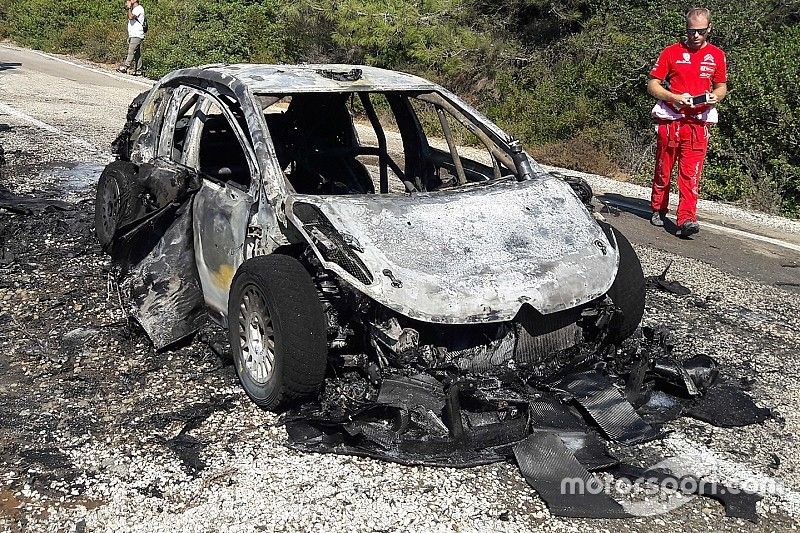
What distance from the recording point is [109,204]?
19.2 ft

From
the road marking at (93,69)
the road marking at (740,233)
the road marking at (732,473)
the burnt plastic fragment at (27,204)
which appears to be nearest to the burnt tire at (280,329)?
the road marking at (732,473)

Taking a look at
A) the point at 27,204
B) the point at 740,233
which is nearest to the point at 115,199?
the point at 27,204

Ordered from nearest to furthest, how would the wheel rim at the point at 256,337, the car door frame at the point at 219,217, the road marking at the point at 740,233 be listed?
1. the wheel rim at the point at 256,337
2. the car door frame at the point at 219,217
3. the road marking at the point at 740,233

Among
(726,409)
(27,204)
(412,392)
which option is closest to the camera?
(412,392)

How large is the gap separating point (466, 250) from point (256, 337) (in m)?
1.14

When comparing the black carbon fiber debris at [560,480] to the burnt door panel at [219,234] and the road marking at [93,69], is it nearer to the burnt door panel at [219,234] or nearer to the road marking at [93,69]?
the burnt door panel at [219,234]

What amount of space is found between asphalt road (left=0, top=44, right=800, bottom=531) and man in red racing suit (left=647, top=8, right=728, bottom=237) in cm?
141

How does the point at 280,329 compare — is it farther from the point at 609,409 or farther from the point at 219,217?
the point at 609,409

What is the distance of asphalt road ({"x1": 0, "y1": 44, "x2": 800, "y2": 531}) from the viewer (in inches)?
133

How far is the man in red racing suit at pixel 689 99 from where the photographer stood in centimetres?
779

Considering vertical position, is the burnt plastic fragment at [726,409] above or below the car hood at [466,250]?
below

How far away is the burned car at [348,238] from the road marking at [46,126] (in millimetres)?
5239

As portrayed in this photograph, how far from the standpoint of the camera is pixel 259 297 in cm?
404

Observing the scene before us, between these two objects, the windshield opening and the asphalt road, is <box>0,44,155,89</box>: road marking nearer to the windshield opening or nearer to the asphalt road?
the asphalt road
